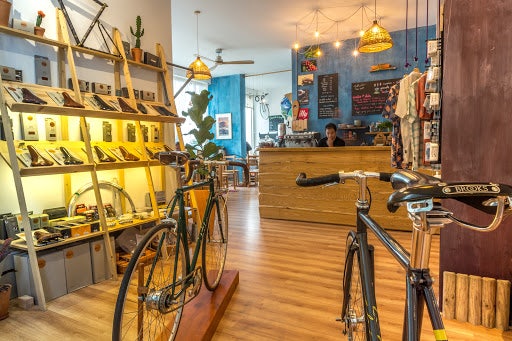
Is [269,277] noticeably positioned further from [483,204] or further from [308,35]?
[308,35]

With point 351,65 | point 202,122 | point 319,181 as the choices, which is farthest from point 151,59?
point 351,65

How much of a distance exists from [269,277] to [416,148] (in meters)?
1.75

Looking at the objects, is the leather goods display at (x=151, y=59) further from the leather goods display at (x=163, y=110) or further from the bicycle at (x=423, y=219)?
the bicycle at (x=423, y=219)

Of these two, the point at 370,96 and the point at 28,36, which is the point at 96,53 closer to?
the point at 28,36

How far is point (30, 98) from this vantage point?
8.45 ft

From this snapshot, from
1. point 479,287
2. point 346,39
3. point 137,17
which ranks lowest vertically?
point 479,287

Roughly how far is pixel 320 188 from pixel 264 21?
126 inches

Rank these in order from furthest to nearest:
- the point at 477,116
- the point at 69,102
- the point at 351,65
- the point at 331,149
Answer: the point at 351,65
the point at 331,149
the point at 69,102
the point at 477,116

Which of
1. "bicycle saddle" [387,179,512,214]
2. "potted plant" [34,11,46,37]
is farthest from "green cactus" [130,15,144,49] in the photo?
"bicycle saddle" [387,179,512,214]

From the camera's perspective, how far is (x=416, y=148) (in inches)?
124

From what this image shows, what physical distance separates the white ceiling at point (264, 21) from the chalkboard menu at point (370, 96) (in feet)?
3.28

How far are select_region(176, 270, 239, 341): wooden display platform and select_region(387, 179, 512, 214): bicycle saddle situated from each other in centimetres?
165

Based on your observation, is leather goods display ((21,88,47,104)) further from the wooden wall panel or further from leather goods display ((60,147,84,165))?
the wooden wall panel

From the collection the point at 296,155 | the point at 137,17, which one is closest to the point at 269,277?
the point at 296,155
